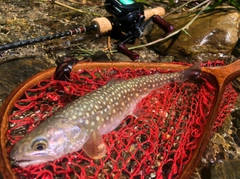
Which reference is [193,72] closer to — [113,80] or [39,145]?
[113,80]

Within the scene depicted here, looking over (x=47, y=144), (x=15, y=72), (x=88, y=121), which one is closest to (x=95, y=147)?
(x=88, y=121)

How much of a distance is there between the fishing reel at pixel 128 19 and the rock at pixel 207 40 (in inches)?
20.8

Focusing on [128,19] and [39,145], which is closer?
[39,145]

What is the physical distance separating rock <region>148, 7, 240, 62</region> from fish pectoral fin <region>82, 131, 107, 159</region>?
8.94 feet

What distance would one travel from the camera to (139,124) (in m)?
3.72

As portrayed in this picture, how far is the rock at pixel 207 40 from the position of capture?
17.1 ft

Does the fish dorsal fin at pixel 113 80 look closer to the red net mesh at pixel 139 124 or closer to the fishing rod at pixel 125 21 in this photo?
the red net mesh at pixel 139 124

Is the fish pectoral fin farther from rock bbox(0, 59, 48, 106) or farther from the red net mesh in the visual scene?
rock bbox(0, 59, 48, 106)

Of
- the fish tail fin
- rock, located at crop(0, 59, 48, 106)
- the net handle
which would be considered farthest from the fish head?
the fish tail fin

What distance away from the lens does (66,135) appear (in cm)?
289

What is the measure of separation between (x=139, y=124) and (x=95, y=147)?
87cm

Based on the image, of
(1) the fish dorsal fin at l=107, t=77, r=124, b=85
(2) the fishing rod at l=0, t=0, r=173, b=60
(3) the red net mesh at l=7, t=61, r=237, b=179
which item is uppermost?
(2) the fishing rod at l=0, t=0, r=173, b=60

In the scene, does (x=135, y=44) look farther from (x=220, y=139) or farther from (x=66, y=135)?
(x=66, y=135)

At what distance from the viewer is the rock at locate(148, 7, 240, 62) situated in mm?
5219
